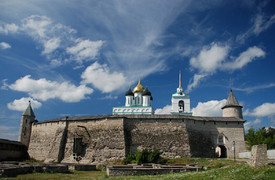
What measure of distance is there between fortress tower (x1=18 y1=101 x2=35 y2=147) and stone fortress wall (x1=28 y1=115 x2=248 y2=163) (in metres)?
7.29

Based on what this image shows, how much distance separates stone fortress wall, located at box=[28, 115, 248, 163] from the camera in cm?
2350

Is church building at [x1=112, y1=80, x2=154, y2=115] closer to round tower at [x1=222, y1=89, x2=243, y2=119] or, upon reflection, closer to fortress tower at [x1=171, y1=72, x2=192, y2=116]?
fortress tower at [x1=171, y1=72, x2=192, y2=116]

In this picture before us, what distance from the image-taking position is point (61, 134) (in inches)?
1035

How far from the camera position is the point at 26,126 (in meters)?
33.0

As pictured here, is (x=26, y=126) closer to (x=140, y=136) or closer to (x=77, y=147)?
(x=77, y=147)

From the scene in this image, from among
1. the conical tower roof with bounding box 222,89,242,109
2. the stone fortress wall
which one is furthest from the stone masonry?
the conical tower roof with bounding box 222,89,242,109

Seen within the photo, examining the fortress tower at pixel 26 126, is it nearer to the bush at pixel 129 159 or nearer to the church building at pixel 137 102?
the church building at pixel 137 102

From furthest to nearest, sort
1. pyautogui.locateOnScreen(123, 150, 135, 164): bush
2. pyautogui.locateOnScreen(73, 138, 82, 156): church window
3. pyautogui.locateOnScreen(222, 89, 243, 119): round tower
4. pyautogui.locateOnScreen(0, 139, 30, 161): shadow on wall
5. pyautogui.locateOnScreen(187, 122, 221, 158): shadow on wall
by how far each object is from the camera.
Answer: pyautogui.locateOnScreen(222, 89, 243, 119): round tower → pyautogui.locateOnScreen(0, 139, 30, 161): shadow on wall → pyautogui.locateOnScreen(73, 138, 82, 156): church window → pyautogui.locateOnScreen(187, 122, 221, 158): shadow on wall → pyautogui.locateOnScreen(123, 150, 135, 164): bush

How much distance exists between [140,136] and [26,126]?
18.3 meters

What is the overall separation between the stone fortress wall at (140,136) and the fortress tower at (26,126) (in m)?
7.29

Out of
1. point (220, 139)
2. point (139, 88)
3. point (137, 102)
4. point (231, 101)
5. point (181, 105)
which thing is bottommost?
point (220, 139)

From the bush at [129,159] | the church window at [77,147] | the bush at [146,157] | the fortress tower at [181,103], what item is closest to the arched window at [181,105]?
the fortress tower at [181,103]

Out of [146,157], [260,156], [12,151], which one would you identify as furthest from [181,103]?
[260,156]

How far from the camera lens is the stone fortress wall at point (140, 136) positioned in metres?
23.5
